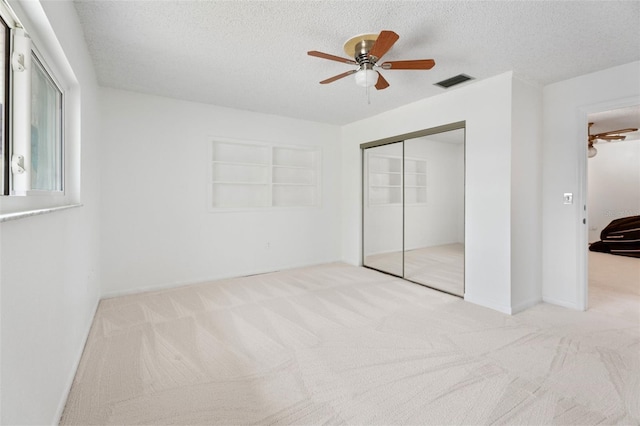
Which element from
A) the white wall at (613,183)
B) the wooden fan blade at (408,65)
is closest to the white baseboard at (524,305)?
the wooden fan blade at (408,65)

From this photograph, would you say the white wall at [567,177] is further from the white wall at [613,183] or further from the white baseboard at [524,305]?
the white wall at [613,183]

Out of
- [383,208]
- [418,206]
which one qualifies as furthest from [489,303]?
[383,208]

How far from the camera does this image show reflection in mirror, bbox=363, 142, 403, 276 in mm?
4598

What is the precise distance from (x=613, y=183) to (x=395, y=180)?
445 cm

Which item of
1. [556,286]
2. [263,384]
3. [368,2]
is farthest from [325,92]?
[556,286]

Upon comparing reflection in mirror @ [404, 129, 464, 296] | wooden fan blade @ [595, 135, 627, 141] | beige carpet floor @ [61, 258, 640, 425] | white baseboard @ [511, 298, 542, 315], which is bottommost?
beige carpet floor @ [61, 258, 640, 425]

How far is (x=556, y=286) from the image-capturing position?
3.45 meters

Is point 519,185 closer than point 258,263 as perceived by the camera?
Yes

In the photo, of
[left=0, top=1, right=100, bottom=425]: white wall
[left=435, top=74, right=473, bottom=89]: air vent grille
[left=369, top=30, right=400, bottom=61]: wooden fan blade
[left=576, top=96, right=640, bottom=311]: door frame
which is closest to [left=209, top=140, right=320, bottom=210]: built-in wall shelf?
[left=0, top=1, right=100, bottom=425]: white wall

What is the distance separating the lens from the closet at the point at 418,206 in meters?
3.82

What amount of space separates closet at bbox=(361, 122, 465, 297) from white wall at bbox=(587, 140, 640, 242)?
3602 mm

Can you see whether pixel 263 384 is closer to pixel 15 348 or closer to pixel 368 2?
pixel 15 348

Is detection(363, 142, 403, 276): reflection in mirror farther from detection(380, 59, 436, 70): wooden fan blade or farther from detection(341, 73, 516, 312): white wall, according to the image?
detection(380, 59, 436, 70): wooden fan blade

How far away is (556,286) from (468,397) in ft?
7.84
